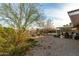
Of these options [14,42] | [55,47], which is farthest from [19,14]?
[55,47]

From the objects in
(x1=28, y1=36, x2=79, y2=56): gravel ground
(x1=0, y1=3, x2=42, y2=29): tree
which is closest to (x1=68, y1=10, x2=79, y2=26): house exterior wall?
(x1=28, y1=36, x2=79, y2=56): gravel ground

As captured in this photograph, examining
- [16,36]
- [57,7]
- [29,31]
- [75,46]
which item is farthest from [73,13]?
[16,36]

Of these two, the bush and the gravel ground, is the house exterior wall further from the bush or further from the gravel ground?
the bush

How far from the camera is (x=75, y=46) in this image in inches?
112

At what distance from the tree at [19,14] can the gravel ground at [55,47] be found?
0.27 meters

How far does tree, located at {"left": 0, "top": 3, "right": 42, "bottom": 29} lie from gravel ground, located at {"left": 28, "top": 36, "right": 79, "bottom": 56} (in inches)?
10.8

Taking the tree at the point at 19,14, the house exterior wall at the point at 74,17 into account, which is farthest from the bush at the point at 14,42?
the house exterior wall at the point at 74,17

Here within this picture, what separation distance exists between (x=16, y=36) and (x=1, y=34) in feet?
0.61

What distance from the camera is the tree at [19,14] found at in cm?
288

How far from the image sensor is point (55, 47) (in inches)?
113

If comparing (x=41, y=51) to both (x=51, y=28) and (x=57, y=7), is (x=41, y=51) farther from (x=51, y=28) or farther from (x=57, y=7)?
(x=57, y=7)

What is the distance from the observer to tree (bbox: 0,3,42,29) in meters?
2.88

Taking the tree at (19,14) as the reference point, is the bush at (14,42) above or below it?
below

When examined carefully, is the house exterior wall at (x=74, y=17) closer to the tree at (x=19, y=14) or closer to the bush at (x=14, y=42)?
the tree at (x=19, y=14)
